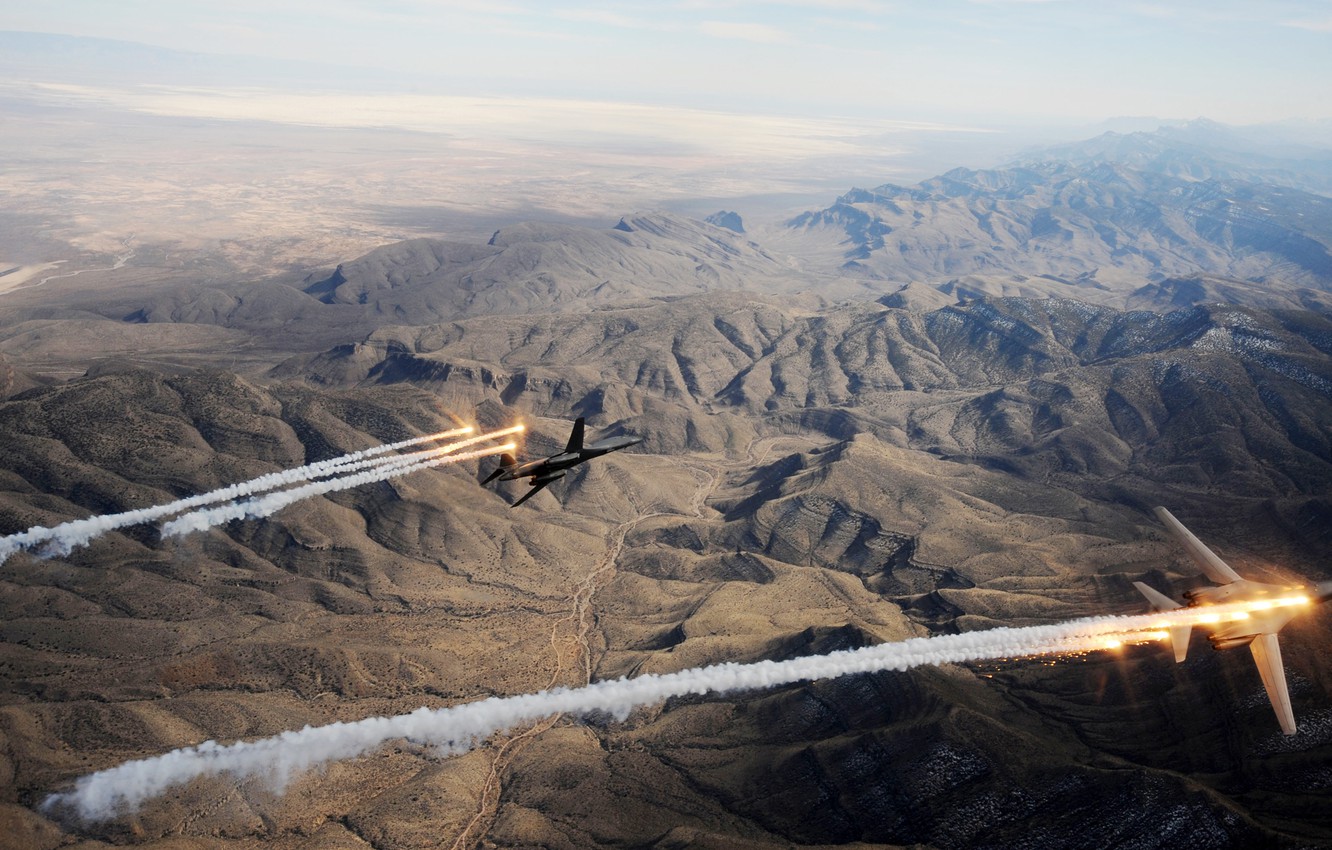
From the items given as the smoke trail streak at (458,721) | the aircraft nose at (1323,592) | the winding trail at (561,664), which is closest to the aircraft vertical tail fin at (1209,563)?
the aircraft nose at (1323,592)

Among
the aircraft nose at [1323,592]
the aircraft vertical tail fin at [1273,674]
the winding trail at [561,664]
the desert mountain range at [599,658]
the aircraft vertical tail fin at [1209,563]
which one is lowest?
the winding trail at [561,664]

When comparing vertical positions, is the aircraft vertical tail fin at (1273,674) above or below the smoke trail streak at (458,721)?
above

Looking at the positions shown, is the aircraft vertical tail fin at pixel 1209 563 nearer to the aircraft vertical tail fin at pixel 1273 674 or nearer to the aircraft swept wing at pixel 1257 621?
the aircraft swept wing at pixel 1257 621

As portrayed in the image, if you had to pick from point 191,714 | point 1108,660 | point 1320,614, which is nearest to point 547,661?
point 191,714

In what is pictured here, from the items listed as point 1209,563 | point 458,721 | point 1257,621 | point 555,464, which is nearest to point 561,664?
point 458,721

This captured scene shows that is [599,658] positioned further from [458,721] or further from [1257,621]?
[1257,621]

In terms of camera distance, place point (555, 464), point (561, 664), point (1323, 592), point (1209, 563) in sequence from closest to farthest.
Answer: point (1323, 592) < point (1209, 563) < point (555, 464) < point (561, 664)

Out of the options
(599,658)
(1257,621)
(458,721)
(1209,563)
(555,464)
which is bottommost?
(599,658)

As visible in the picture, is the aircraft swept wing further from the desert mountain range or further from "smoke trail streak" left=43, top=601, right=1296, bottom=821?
the desert mountain range

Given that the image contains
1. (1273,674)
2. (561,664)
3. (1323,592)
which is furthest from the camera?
(561,664)
